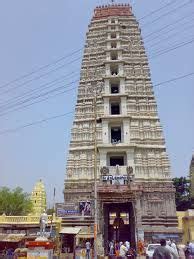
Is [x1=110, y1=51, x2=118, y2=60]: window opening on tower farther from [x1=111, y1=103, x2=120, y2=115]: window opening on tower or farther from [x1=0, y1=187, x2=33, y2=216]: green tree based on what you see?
[x1=0, y1=187, x2=33, y2=216]: green tree

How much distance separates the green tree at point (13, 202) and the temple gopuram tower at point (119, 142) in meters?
12.9

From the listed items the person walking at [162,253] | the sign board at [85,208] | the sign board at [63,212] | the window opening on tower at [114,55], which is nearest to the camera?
the person walking at [162,253]

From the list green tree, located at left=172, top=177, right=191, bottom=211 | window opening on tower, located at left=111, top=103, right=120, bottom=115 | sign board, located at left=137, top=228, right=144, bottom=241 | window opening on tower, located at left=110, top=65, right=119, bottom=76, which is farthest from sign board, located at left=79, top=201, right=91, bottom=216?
green tree, located at left=172, top=177, right=191, bottom=211

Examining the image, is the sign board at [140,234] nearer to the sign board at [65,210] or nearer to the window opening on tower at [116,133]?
the sign board at [65,210]

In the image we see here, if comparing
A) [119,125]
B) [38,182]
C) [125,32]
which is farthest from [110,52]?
[38,182]

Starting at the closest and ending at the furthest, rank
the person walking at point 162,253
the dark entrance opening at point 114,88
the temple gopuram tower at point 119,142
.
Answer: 1. the person walking at point 162,253
2. the temple gopuram tower at point 119,142
3. the dark entrance opening at point 114,88

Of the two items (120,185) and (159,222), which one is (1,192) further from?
(159,222)

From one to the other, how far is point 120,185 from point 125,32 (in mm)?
20902

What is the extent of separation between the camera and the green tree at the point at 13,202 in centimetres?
4491

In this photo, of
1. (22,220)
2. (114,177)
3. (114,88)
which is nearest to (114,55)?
(114,88)

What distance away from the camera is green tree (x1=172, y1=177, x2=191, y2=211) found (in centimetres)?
5235

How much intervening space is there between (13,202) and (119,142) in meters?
18.2

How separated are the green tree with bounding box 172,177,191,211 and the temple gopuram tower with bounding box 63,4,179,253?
1386cm

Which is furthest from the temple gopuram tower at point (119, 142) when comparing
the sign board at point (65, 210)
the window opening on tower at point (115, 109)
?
the sign board at point (65, 210)
